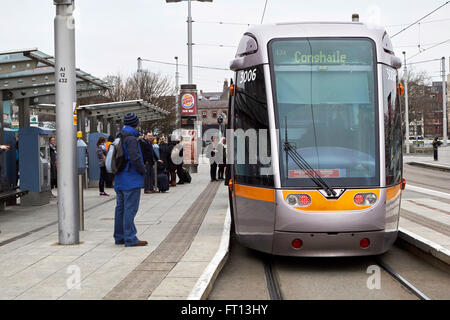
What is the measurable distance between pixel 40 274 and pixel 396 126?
4.59 metres

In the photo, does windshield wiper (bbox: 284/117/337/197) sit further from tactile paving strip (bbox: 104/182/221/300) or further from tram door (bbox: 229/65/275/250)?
tactile paving strip (bbox: 104/182/221/300)

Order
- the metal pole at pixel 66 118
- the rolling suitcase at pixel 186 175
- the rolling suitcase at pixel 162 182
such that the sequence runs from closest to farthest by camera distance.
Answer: the metal pole at pixel 66 118
the rolling suitcase at pixel 162 182
the rolling suitcase at pixel 186 175

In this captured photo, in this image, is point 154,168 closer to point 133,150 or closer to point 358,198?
point 133,150

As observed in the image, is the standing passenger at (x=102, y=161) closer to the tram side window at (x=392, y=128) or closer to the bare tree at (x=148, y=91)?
the tram side window at (x=392, y=128)

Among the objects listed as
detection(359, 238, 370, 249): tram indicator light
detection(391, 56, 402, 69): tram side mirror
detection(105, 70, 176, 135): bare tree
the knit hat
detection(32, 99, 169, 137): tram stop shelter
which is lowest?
detection(359, 238, 370, 249): tram indicator light

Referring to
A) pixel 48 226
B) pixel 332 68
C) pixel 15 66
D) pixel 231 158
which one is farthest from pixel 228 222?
pixel 15 66

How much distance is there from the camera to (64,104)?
27.3 ft

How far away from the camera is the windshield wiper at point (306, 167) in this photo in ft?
22.8

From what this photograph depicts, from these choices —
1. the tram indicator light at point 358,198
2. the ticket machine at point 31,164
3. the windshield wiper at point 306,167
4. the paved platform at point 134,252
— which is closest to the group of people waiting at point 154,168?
the ticket machine at point 31,164

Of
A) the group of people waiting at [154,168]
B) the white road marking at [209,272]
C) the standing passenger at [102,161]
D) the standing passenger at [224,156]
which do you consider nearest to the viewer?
A: the white road marking at [209,272]

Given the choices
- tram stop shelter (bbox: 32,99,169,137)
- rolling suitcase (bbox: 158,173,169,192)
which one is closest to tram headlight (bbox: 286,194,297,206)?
rolling suitcase (bbox: 158,173,169,192)

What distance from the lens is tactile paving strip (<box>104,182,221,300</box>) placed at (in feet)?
18.3

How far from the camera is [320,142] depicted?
7.22 m

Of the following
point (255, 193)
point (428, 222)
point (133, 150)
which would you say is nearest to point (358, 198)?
point (255, 193)
